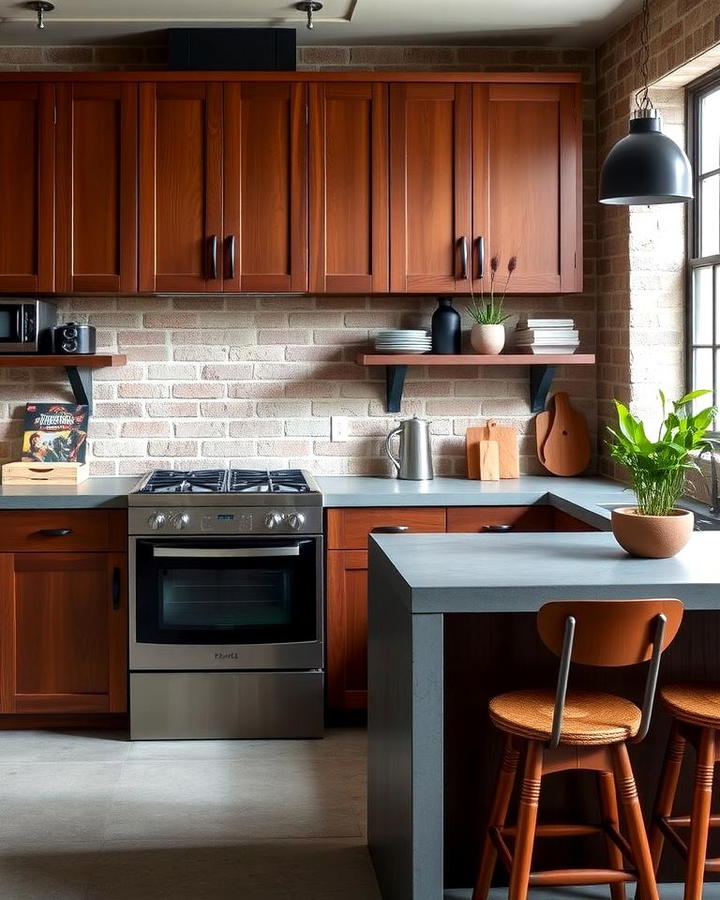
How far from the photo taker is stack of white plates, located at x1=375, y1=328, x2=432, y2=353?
483 cm

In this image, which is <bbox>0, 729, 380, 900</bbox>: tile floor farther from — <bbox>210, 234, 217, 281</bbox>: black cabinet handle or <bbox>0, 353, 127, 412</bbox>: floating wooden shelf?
<bbox>210, 234, 217, 281</bbox>: black cabinet handle

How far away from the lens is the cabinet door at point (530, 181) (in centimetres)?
480

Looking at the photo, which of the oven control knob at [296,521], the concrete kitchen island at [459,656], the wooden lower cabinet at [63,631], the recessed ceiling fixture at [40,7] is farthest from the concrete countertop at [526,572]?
the recessed ceiling fixture at [40,7]

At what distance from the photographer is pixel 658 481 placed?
292 cm

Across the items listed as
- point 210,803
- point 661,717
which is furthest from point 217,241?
point 661,717

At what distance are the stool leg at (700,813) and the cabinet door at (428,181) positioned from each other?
101 inches

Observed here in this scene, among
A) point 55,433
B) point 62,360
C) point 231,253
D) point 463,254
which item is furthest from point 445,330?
point 55,433

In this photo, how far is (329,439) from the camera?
202 inches

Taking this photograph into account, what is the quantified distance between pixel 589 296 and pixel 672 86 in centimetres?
98

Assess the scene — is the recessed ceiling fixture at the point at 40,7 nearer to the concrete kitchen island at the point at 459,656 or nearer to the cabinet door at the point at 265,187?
the cabinet door at the point at 265,187

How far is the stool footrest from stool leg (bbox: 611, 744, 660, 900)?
0.05 meters

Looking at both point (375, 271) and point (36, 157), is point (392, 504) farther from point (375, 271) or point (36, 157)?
point (36, 157)

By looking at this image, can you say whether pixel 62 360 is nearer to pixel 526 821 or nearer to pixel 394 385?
pixel 394 385

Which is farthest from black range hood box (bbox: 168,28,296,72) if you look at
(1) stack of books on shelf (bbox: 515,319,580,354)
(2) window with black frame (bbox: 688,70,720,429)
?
(2) window with black frame (bbox: 688,70,720,429)
